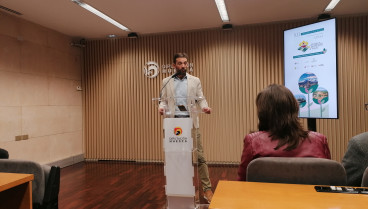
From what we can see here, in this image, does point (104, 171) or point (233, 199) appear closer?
point (233, 199)

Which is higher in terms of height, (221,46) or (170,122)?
(221,46)

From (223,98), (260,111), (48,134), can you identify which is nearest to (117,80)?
(48,134)

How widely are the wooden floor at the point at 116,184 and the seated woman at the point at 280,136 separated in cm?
Answer: 222

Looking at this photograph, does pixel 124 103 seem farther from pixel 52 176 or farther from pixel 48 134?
pixel 52 176

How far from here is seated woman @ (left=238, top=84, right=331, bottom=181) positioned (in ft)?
4.74

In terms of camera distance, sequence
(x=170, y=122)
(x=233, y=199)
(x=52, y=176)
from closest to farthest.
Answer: (x=233, y=199)
(x=52, y=176)
(x=170, y=122)

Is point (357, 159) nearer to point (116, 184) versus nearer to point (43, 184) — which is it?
point (43, 184)

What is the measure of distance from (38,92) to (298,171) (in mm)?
5477

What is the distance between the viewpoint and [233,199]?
3.39 feet

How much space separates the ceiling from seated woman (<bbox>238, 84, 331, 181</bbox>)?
341cm

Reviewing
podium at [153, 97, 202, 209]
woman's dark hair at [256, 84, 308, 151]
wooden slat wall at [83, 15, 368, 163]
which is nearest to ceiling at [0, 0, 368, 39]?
wooden slat wall at [83, 15, 368, 163]

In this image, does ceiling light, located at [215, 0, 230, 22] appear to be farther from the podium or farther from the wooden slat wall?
the podium

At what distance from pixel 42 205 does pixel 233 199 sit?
1.37 m

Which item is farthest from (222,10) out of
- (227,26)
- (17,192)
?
(17,192)
